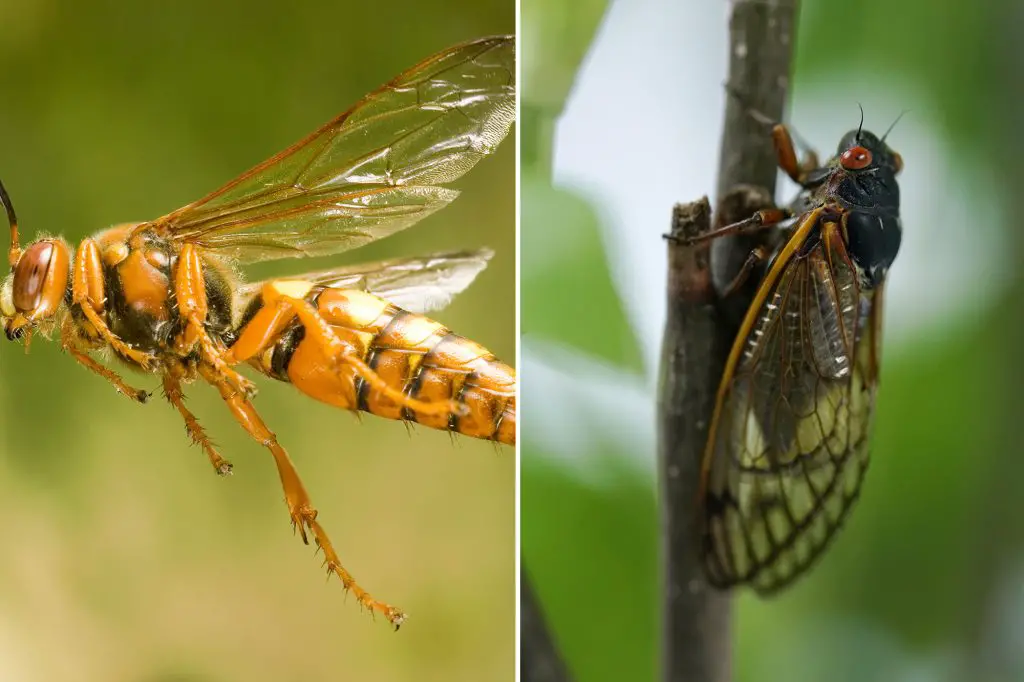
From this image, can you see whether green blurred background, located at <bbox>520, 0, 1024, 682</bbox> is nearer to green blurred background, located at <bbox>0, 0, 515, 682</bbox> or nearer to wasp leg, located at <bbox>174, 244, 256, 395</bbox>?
green blurred background, located at <bbox>0, 0, 515, 682</bbox>

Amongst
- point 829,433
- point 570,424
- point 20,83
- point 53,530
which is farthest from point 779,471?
point 20,83

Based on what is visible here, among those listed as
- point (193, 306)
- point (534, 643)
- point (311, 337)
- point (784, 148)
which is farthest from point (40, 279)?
point (784, 148)

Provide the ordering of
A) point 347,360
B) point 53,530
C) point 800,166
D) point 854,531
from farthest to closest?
1. point 854,531
2. point 800,166
3. point 53,530
4. point 347,360

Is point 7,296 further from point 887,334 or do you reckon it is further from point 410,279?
point 887,334

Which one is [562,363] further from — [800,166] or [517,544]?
[800,166]

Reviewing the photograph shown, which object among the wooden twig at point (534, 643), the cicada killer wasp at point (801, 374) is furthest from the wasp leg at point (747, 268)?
the wooden twig at point (534, 643)

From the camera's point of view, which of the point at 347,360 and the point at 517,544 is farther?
the point at 517,544

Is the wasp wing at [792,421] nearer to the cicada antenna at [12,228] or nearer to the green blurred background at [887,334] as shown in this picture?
the green blurred background at [887,334]
